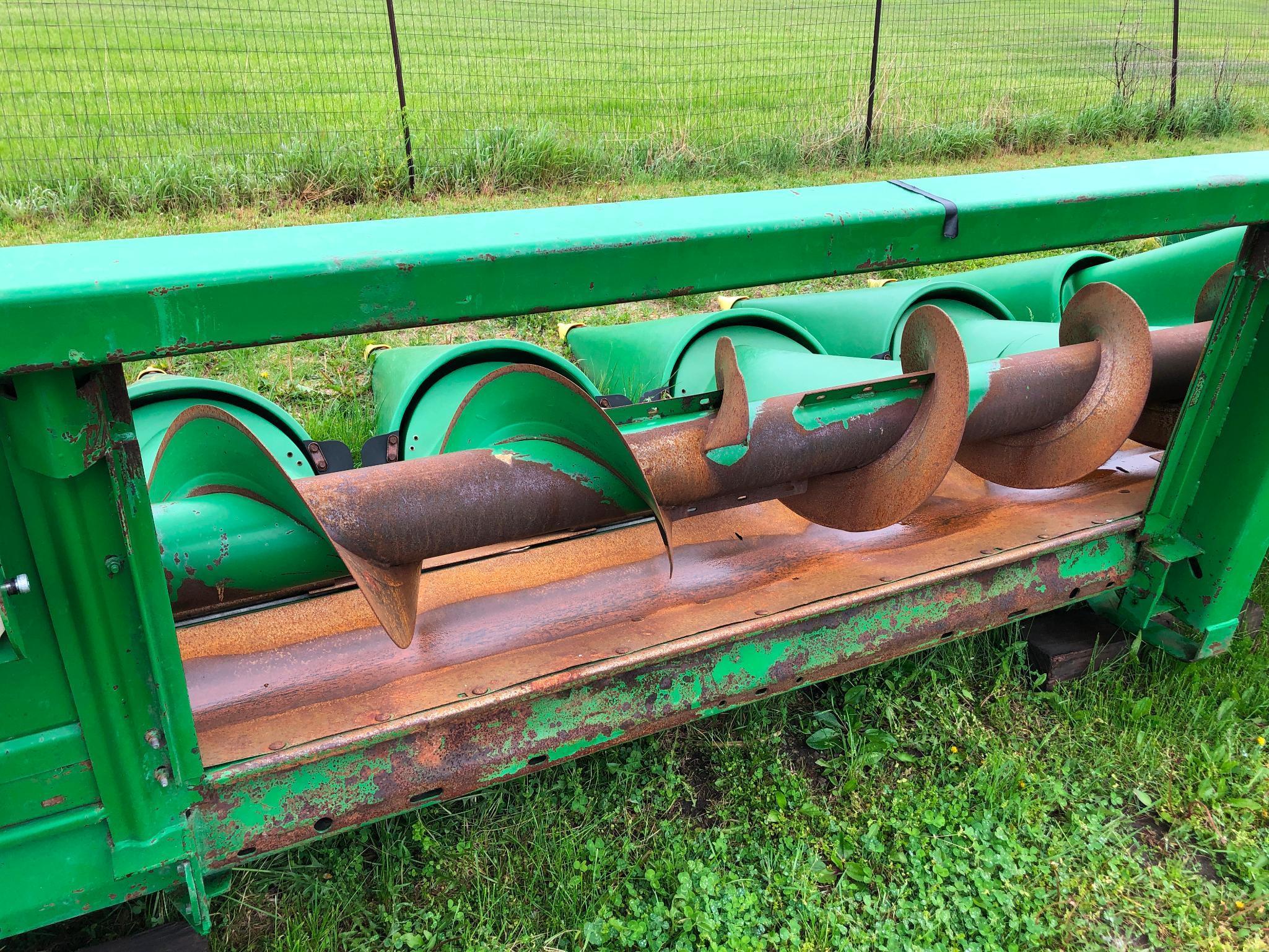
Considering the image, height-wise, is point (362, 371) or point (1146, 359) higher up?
point (1146, 359)

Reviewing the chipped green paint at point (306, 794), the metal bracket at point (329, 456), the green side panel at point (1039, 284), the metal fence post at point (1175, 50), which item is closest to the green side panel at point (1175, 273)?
the green side panel at point (1039, 284)

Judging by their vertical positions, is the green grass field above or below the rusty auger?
below

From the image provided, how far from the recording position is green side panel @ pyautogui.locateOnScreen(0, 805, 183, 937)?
1.34m

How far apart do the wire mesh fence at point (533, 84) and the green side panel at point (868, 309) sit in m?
3.98

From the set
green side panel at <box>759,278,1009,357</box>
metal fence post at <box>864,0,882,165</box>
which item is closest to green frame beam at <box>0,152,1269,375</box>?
green side panel at <box>759,278,1009,357</box>

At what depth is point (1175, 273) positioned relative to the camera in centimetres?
295

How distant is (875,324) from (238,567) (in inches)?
85.7

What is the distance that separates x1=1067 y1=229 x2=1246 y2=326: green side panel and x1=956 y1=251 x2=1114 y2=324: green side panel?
0.63 feet

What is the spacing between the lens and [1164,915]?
1941 millimetres

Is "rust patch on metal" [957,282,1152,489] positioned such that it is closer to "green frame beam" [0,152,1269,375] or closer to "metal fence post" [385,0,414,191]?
"green frame beam" [0,152,1269,375]

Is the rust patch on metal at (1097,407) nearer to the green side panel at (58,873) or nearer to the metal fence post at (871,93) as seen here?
the green side panel at (58,873)

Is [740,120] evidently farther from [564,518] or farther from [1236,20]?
[1236,20]

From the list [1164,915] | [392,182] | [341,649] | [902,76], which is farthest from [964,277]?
[902,76]

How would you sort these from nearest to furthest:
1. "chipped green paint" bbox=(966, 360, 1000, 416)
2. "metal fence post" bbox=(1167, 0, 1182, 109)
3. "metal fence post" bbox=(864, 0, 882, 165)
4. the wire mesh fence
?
"chipped green paint" bbox=(966, 360, 1000, 416) < the wire mesh fence < "metal fence post" bbox=(864, 0, 882, 165) < "metal fence post" bbox=(1167, 0, 1182, 109)
